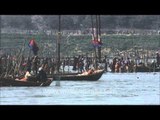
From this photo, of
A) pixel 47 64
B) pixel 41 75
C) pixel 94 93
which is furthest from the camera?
pixel 47 64

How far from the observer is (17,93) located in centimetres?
831

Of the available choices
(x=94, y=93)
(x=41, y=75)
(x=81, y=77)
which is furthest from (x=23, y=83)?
(x=94, y=93)

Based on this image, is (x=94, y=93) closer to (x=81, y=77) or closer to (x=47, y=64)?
(x=47, y=64)

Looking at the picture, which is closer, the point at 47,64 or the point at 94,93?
the point at 94,93

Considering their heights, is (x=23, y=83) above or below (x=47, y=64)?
below

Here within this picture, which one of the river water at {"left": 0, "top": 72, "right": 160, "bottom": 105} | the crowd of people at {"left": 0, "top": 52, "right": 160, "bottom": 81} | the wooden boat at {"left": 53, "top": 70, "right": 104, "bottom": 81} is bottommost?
the river water at {"left": 0, "top": 72, "right": 160, "bottom": 105}

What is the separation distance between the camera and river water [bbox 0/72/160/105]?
7.60 meters

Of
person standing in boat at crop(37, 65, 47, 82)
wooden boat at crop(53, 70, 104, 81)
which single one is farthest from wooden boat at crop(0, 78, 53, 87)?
wooden boat at crop(53, 70, 104, 81)

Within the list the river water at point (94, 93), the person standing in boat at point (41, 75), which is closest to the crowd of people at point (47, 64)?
the person standing in boat at point (41, 75)

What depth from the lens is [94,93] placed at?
789 cm

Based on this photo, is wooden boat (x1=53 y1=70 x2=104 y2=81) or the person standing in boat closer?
the person standing in boat

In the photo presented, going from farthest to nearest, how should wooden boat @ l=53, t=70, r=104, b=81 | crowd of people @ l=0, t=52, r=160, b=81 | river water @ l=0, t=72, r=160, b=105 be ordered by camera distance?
wooden boat @ l=53, t=70, r=104, b=81
crowd of people @ l=0, t=52, r=160, b=81
river water @ l=0, t=72, r=160, b=105

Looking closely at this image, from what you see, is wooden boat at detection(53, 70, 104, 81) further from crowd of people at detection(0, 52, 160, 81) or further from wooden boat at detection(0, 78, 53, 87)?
wooden boat at detection(0, 78, 53, 87)
